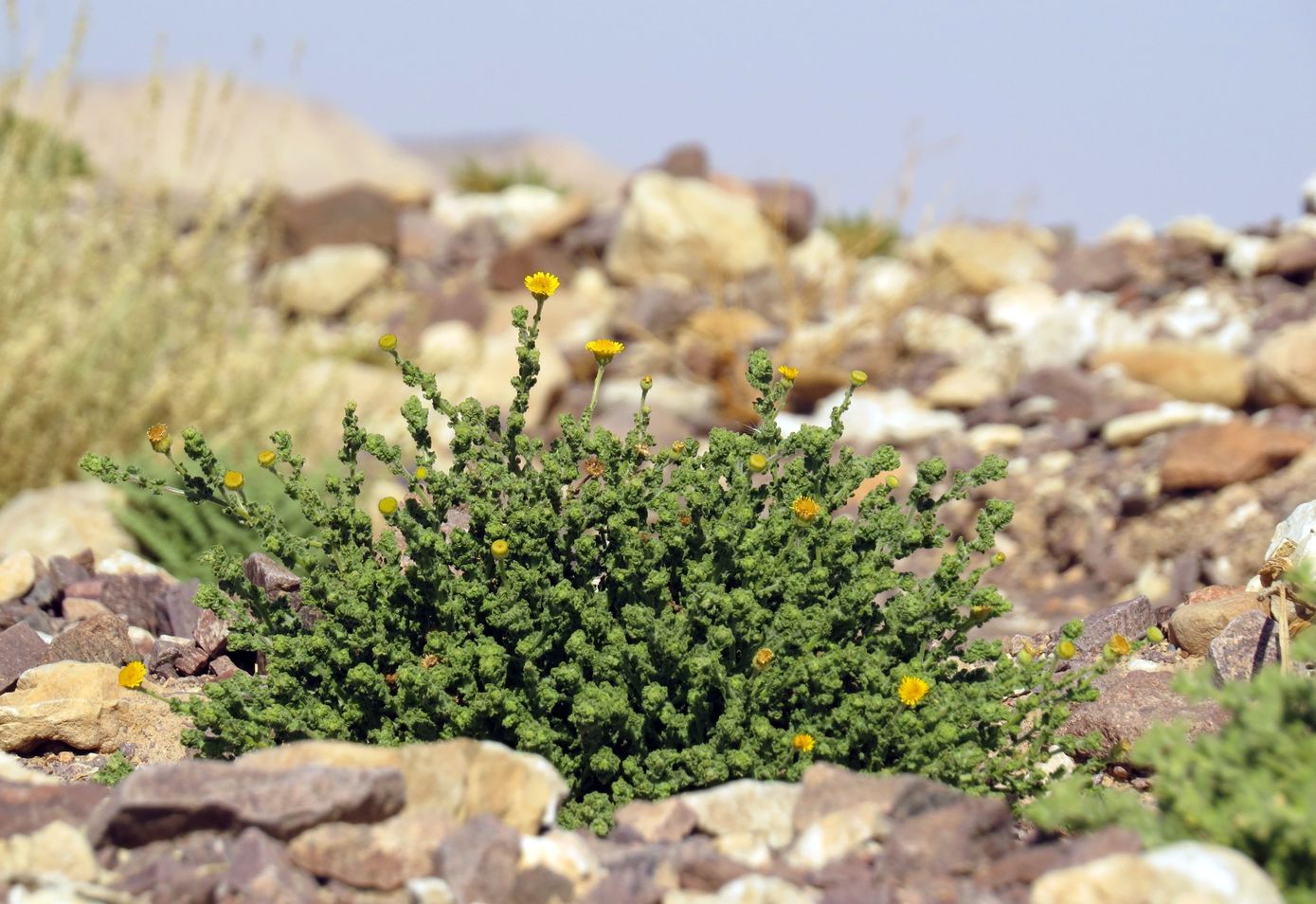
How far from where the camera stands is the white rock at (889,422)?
10375mm

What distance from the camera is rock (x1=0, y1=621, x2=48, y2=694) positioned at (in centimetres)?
392

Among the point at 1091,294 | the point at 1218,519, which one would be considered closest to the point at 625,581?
the point at 1218,519

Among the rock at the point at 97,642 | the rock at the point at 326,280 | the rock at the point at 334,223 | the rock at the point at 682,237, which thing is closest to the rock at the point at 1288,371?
the rock at the point at 682,237

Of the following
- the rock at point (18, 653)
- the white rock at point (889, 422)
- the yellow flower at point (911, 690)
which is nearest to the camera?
the yellow flower at point (911, 690)

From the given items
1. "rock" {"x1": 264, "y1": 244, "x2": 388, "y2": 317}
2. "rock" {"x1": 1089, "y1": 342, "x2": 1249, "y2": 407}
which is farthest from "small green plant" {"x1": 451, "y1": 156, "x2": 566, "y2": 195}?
"rock" {"x1": 1089, "y1": 342, "x2": 1249, "y2": 407}

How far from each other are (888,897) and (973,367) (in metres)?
9.77

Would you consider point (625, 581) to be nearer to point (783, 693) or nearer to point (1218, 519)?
point (783, 693)

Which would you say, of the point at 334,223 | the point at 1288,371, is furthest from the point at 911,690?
the point at 334,223

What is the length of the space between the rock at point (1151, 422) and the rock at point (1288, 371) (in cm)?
33

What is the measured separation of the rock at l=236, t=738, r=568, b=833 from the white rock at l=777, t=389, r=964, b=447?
746 cm

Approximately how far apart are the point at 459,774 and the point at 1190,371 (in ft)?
28.0

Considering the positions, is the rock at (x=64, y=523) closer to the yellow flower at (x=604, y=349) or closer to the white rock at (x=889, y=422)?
the yellow flower at (x=604, y=349)

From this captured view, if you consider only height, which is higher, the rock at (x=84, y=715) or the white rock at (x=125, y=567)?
the rock at (x=84, y=715)

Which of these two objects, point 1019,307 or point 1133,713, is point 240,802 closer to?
point 1133,713
